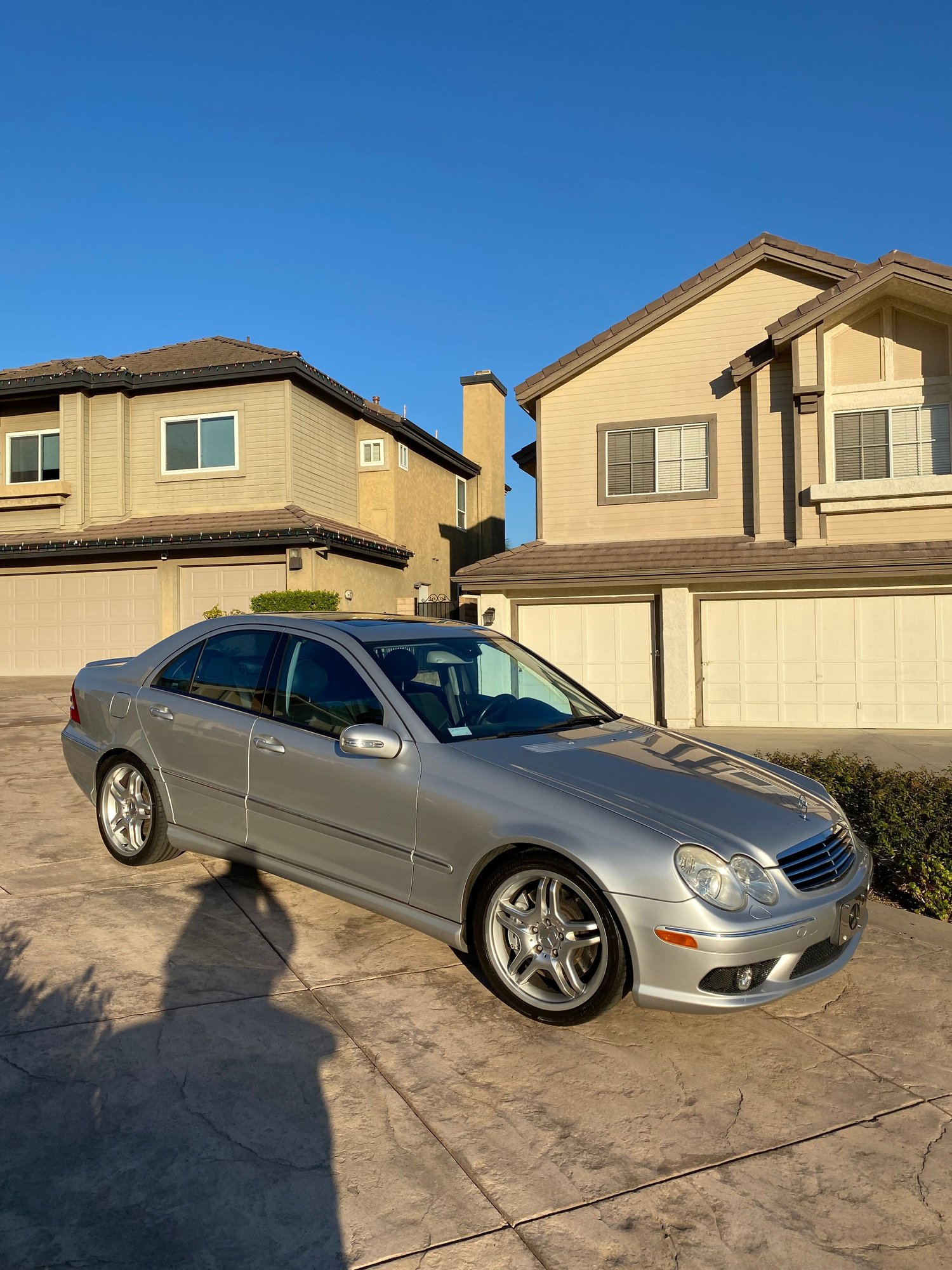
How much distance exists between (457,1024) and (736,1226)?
1.41m

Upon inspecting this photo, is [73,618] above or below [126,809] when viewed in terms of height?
above

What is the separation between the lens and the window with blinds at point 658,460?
1540 cm

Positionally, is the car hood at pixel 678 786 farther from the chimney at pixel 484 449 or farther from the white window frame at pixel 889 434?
the chimney at pixel 484 449

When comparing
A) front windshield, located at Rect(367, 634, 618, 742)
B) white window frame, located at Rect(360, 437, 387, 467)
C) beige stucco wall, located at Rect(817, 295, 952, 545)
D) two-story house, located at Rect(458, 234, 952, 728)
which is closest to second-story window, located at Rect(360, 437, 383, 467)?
white window frame, located at Rect(360, 437, 387, 467)

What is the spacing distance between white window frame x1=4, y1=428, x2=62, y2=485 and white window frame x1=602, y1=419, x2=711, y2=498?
38.4 feet

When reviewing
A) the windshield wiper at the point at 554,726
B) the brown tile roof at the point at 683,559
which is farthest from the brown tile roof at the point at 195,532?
the windshield wiper at the point at 554,726

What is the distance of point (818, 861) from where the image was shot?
3.89 meters

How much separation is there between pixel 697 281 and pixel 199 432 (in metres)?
10.1

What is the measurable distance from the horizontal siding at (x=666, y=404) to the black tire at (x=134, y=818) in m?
11.0

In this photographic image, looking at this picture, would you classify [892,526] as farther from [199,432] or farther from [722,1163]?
[199,432]

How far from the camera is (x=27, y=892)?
17.6 ft

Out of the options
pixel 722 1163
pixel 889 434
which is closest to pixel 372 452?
pixel 889 434

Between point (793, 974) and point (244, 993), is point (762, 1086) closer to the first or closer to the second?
point (793, 974)

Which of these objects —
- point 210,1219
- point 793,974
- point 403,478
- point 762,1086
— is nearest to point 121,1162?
point 210,1219
